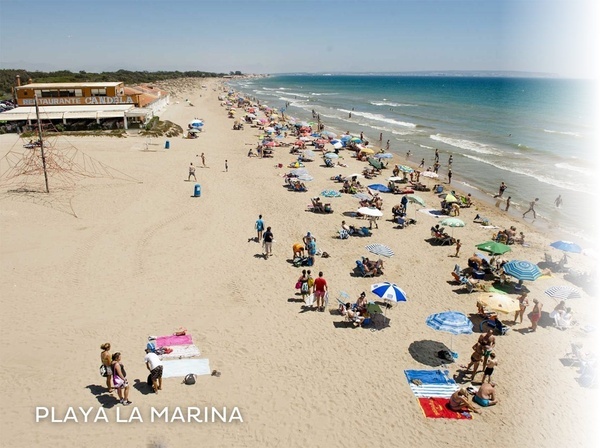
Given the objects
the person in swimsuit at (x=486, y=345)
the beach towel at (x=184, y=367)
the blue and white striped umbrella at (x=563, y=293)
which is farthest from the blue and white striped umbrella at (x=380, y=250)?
the beach towel at (x=184, y=367)

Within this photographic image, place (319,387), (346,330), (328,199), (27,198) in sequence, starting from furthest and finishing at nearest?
(328,199)
(27,198)
(346,330)
(319,387)

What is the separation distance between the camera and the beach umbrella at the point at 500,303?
11.0 metres

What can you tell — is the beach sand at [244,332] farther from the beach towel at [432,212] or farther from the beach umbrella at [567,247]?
the beach umbrella at [567,247]

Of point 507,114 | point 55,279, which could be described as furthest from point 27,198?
point 507,114

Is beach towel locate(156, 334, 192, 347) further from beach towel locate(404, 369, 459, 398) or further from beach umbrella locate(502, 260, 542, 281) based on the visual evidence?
beach umbrella locate(502, 260, 542, 281)

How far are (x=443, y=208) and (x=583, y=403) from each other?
13138 millimetres

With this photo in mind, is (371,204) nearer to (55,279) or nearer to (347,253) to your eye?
(347,253)

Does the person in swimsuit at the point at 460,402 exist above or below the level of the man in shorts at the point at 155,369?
below

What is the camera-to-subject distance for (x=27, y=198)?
66.0 ft

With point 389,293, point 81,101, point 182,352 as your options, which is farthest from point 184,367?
point 81,101

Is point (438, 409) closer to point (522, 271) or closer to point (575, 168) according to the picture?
point (522, 271)

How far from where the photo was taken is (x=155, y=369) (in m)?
8.40

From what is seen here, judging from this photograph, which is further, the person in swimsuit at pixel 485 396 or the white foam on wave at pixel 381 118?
the white foam on wave at pixel 381 118

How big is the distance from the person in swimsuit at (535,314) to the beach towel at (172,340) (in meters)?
9.44
